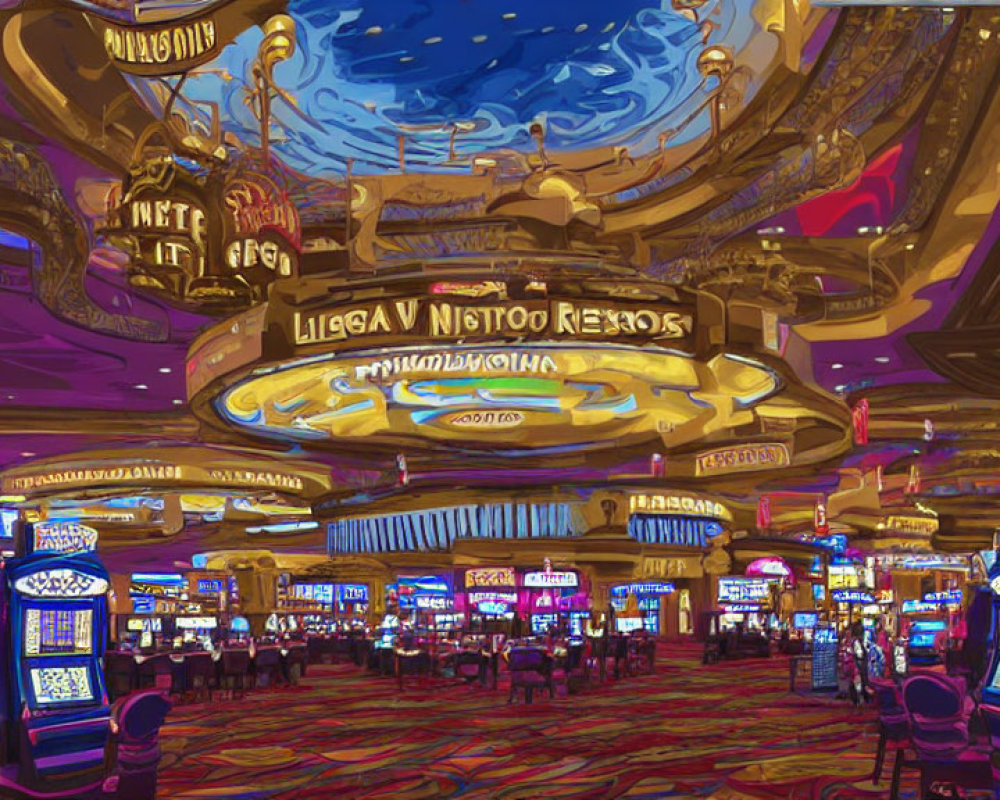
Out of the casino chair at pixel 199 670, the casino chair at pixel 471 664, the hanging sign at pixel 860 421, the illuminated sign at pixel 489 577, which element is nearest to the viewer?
the hanging sign at pixel 860 421

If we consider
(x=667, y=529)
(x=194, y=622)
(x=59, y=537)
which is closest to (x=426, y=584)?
(x=194, y=622)

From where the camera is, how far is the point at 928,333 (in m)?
9.26

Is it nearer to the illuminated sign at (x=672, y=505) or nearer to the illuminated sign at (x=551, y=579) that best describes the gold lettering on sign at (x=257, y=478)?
the illuminated sign at (x=672, y=505)

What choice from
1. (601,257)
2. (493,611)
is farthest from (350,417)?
(493,611)

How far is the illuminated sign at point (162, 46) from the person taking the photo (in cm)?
386

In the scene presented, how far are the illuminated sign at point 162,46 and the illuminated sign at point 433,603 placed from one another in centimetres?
2897

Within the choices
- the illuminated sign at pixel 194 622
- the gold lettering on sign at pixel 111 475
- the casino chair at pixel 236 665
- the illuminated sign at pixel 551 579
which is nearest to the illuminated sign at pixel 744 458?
the gold lettering on sign at pixel 111 475

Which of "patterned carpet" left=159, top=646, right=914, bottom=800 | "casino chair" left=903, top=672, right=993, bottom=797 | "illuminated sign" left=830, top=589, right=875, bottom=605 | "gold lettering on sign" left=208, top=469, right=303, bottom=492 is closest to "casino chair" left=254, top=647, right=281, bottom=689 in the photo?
"patterned carpet" left=159, top=646, right=914, bottom=800

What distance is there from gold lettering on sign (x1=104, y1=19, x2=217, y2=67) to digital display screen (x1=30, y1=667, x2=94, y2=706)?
4243mm

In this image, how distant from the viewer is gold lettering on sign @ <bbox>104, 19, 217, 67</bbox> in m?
3.86

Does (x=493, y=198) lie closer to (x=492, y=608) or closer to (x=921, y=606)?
(x=492, y=608)

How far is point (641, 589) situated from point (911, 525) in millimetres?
11461

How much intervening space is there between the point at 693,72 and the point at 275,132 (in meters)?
2.14

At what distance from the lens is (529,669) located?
15.6 metres
